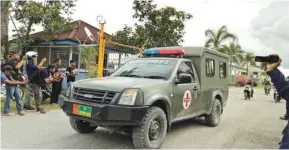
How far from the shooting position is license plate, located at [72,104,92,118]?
14.9 ft

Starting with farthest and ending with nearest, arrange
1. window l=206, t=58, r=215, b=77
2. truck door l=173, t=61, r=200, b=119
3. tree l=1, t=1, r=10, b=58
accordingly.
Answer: tree l=1, t=1, r=10, b=58 → window l=206, t=58, r=215, b=77 → truck door l=173, t=61, r=200, b=119

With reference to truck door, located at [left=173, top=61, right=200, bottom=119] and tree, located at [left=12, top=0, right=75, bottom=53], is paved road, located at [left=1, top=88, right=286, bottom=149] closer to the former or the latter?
truck door, located at [left=173, top=61, right=200, bottom=119]

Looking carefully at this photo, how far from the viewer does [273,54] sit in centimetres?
287

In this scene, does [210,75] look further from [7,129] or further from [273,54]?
[7,129]

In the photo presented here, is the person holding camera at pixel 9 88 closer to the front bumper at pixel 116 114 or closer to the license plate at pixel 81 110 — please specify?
the license plate at pixel 81 110

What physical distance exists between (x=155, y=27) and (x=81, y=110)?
42.0 feet

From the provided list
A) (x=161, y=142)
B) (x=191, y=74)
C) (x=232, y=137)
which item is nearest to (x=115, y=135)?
(x=161, y=142)

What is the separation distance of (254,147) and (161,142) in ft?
6.17

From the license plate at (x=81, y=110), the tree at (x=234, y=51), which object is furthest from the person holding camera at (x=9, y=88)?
the tree at (x=234, y=51)

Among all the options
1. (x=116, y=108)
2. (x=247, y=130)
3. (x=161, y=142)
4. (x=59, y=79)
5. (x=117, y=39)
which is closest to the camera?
(x=116, y=108)

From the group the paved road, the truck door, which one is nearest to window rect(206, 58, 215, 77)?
the truck door

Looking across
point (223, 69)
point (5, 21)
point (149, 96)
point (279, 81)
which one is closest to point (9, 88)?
point (149, 96)

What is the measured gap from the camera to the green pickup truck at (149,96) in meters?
4.46

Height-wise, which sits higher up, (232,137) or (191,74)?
(191,74)
